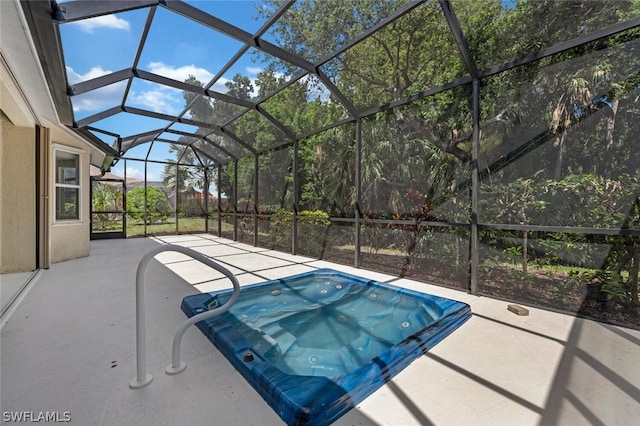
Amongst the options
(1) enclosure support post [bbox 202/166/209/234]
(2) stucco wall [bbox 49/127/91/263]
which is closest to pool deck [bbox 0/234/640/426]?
(2) stucco wall [bbox 49/127/91/263]

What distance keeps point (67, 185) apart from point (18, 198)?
61.3 inches

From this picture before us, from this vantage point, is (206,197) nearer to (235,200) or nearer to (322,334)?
(235,200)

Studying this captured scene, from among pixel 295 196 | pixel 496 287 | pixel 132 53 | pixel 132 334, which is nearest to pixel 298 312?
pixel 132 334

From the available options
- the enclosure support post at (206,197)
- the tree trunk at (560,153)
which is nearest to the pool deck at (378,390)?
the tree trunk at (560,153)

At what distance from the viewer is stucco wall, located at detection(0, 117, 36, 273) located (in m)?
5.02

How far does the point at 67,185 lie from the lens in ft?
21.7

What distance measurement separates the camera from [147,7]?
11.5 feet

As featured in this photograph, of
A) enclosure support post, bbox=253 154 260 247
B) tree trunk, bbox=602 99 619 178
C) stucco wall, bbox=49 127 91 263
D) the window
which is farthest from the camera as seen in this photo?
enclosure support post, bbox=253 154 260 247

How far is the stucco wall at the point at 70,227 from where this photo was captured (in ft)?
20.2

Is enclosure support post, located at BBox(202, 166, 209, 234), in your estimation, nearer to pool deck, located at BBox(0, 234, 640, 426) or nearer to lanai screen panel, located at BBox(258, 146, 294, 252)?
lanai screen panel, located at BBox(258, 146, 294, 252)

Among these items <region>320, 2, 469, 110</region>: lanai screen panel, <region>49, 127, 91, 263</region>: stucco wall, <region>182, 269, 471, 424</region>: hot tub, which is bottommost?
<region>182, 269, 471, 424</region>: hot tub

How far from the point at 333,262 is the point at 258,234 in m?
3.59

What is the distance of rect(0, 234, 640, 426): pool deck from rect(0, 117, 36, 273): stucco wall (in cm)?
258

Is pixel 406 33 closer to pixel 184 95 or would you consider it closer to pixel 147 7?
pixel 147 7
